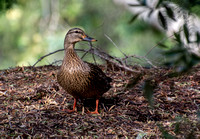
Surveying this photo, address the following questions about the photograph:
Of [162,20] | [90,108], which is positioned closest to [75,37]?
[90,108]

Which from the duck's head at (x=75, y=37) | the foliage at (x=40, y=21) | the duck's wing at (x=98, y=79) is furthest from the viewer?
the foliage at (x=40, y=21)

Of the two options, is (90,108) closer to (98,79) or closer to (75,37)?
(98,79)

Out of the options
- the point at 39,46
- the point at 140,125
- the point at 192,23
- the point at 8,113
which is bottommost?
the point at 140,125

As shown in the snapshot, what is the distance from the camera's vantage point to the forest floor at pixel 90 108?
9.82ft

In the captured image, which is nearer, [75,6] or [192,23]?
[192,23]

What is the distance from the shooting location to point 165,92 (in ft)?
13.1

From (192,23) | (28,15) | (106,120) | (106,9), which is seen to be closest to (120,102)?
(106,120)

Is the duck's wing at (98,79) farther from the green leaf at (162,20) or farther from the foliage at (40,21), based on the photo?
the foliage at (40,21)

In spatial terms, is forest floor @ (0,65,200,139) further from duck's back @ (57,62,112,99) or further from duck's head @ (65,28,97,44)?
duck's head @ (65,28,97,44)

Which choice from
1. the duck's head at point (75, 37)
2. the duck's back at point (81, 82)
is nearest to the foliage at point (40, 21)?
the duck's head at point (75, 37)

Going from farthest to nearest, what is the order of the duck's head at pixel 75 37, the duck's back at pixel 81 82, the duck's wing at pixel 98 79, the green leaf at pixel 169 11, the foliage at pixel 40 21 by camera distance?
the foliage at pixel 40 21, the duck's head at pixel 75 37, the duck's wing at pixel 98 79, the duck's back at pixel 81 82, the green leaf at pixel 169 11

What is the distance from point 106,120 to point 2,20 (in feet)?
31.0

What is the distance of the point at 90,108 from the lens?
380 centimetres

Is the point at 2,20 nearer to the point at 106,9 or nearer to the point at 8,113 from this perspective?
the point at 106,9
